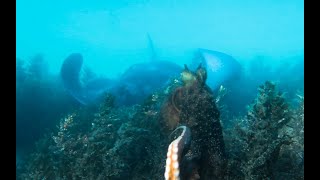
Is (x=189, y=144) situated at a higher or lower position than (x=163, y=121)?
lower

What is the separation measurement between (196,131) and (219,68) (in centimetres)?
888

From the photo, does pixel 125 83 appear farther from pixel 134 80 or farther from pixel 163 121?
pixel 163 121

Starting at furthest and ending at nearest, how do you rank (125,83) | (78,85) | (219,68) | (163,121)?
(219,68) < (78,85) < (125,83) < (163,121)

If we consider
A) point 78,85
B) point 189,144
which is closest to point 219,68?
point 78,85

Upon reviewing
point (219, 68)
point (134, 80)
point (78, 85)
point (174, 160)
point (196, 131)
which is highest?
point (78, 85)

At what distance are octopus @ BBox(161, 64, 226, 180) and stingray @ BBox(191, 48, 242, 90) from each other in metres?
6.91

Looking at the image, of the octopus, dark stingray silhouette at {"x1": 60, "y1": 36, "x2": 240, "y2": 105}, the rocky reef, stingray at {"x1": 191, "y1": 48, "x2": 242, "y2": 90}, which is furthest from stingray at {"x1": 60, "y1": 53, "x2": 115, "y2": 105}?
the octopus

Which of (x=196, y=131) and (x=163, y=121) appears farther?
(x=163, y=121)

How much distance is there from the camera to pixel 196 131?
5098mm

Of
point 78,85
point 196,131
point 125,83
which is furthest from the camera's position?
point 78,85

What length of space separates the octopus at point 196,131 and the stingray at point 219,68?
6.91 metres

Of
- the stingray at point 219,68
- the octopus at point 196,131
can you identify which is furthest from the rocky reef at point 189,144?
the stingray at point 219,68

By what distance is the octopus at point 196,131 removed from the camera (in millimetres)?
4289
